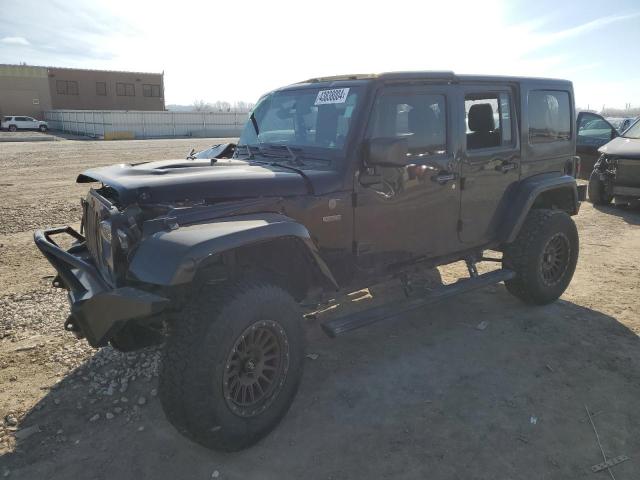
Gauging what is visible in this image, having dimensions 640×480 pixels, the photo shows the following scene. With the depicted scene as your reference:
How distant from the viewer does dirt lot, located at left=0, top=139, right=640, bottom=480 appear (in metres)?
2.86

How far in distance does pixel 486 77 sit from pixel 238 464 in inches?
144

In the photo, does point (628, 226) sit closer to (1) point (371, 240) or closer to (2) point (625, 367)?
(2) point (625, 367)

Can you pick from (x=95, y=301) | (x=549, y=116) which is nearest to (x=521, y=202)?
(x=549, y=116)

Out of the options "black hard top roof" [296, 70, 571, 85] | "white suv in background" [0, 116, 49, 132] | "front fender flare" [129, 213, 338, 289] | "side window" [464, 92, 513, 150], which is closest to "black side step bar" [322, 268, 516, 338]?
"front fender flare" [129, 213, 338, 289]

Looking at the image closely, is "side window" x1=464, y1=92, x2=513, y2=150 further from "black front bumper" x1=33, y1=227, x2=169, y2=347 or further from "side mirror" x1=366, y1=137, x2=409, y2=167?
"black front bumper" x1=33, y1=227, x2=169, y2=347

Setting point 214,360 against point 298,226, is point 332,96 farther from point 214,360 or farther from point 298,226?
point 214,360

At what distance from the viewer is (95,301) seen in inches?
106

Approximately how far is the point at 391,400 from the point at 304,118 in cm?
219

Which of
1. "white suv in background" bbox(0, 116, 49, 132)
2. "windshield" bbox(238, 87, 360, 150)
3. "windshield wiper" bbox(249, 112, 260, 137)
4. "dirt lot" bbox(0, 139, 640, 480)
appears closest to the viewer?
"dirt lot" bbox(0, 139, 640, 480)

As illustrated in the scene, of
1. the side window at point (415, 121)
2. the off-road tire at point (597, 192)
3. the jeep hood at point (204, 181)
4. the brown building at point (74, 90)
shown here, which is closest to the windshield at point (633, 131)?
the off-road tire at point (597, 192)

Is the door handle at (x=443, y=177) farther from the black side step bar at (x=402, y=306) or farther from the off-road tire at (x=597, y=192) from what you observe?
the off-road tire at (x=597, y=192)

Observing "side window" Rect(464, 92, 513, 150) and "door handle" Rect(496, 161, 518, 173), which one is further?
"door handle" Rect(496, 161, 518, 173)

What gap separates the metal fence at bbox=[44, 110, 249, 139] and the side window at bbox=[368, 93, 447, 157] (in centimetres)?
3774

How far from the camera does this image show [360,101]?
3.53 meters
